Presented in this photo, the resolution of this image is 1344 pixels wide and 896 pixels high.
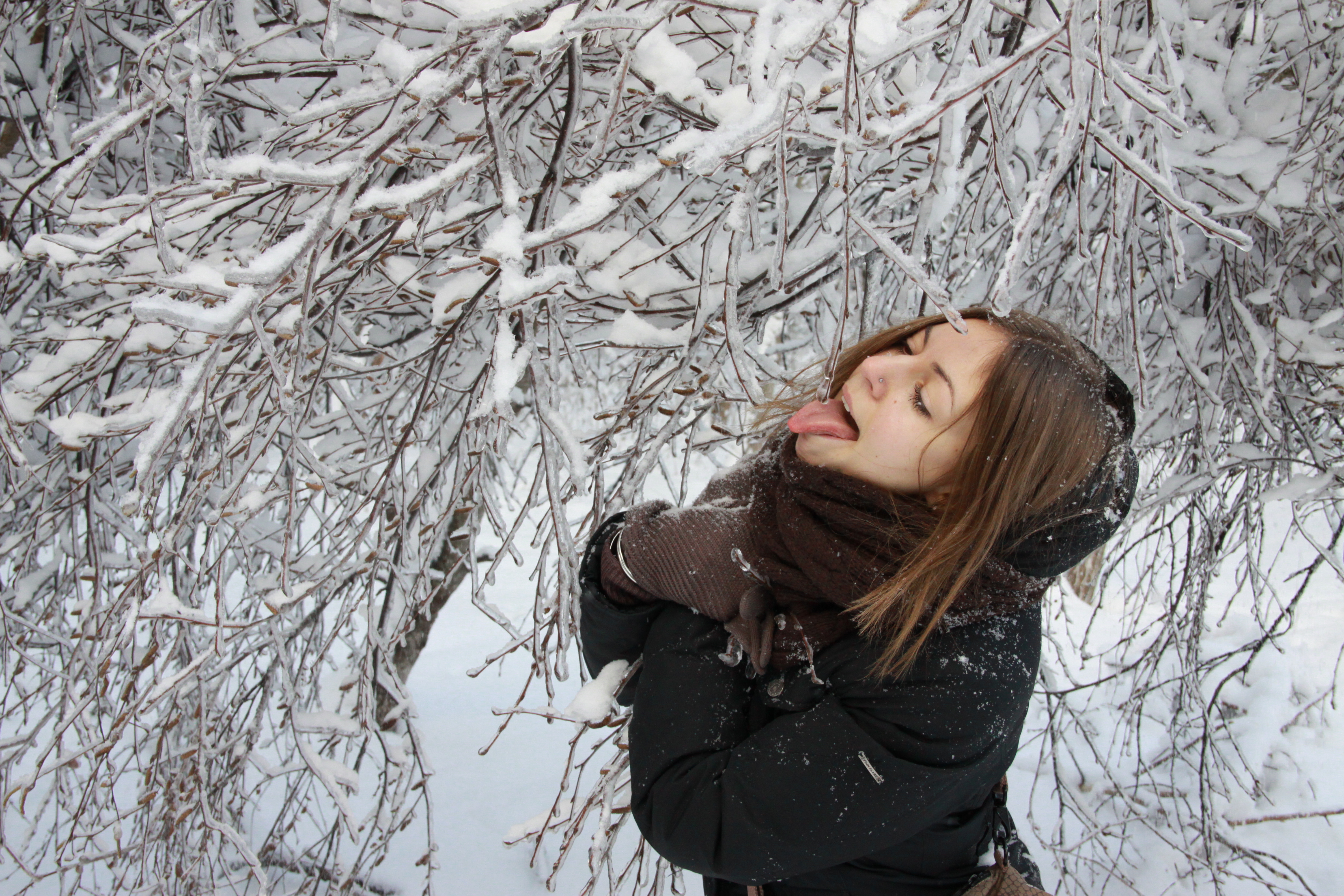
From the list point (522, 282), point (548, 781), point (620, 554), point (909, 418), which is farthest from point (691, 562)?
point (548, 781)

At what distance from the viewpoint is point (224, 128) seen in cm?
218

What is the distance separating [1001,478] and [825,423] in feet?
0.68

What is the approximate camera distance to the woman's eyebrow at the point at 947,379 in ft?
3.17

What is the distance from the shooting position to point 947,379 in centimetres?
98

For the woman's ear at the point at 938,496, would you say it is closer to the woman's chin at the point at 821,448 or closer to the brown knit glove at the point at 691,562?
the woman's chin at the point at 821,448

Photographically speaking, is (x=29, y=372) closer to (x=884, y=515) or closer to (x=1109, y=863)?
(x=884, y=515)

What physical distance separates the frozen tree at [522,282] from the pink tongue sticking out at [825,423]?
89 millimetres

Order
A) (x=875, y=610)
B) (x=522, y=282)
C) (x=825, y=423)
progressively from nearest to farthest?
(x=522, y=282) < (x=875, y=610) < (x=825, y=423)

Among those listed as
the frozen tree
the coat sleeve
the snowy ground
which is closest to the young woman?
the coat sleeve

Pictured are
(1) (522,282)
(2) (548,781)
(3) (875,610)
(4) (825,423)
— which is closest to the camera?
→ (1) (522,282)

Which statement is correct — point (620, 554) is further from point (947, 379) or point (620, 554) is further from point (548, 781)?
point (548, 781)

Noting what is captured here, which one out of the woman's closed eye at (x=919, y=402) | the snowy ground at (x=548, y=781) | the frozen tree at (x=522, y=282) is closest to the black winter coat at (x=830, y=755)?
the frozen tree at (x=522, y=282)

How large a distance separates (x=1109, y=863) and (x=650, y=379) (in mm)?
2936

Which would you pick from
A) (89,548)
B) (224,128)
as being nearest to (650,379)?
(89,548)
